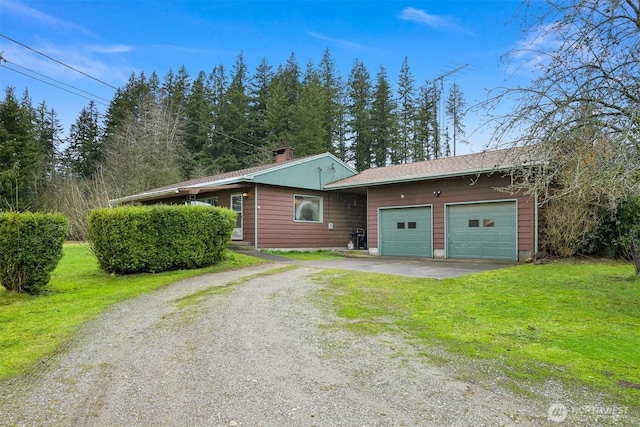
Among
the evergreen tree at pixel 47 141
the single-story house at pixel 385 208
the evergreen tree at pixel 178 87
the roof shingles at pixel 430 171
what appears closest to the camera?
the single-story house at pixel 385 208

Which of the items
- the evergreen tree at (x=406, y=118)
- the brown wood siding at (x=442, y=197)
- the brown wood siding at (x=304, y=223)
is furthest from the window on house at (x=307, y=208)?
the evergreen tree at (x=406, y=118)

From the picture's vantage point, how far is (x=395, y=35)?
12367mm

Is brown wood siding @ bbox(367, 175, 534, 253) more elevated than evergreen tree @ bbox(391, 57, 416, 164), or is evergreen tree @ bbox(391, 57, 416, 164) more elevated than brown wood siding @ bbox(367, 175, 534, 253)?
evergreen tree @ bbox(391, 57, 416, 164)

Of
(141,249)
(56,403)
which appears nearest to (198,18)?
(141,249)

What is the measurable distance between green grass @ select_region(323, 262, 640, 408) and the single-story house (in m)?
3.31

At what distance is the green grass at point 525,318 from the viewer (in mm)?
3352

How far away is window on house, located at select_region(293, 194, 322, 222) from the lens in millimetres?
16016

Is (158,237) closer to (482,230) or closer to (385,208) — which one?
(385,208)

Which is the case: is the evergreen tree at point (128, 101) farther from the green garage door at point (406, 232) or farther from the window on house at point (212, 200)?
the green garage door at point (406, 232)

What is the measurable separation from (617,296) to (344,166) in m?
13.2

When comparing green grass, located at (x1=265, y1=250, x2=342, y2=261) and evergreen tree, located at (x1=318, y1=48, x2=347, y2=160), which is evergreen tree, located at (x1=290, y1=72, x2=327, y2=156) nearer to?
evergreen tree, located at (x1=318, y1=48, x2=347, y2=160)

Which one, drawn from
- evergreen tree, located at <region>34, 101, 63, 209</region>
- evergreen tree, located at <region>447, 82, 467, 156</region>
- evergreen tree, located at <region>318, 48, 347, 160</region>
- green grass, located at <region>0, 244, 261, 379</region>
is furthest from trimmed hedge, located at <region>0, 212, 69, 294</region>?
evergreen tree, located at <region>34, 101, 63, 209</region>

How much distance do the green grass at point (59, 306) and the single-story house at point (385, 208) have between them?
15.2 feet

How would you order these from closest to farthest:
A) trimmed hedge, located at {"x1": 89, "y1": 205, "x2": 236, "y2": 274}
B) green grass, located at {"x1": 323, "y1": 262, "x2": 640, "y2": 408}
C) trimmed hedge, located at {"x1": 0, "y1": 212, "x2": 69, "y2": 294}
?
green grass, located at {"x1": 323, "y1": 262, "x2": 640, "y2": 408}
trimmed hedge, located at {"x1": 0, "y1": 212, "x2": 69, "y2": 294}
trimmed hedge, located at {"x1": 89, "y1": 205, "x2": 236, "y2": 274}
